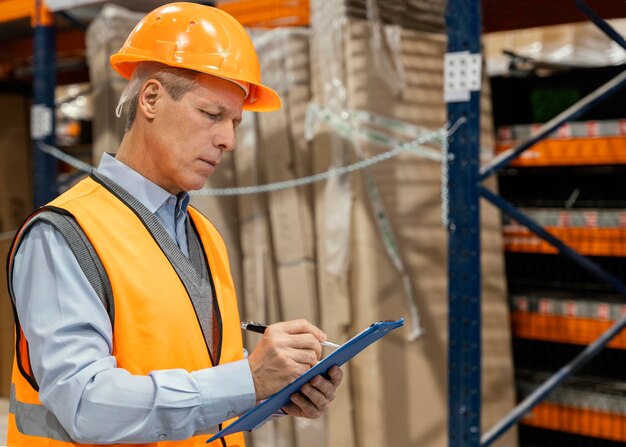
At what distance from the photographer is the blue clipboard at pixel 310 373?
1.44 m

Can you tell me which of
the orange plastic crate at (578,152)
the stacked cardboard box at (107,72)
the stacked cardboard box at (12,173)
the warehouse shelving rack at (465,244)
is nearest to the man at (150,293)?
the warehouse shelving rack at (465,244)

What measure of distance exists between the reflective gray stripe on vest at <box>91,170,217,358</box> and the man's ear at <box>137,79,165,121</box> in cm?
17

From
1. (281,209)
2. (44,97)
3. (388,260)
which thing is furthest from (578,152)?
(44,97)

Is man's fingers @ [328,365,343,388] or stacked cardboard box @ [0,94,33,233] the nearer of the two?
man's fingers @ [328,365,343,388]

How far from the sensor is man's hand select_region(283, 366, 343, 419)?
5.08 ft

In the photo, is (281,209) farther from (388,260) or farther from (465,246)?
(465,246)

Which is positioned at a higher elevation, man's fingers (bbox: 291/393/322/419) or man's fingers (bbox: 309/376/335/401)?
man's fingers (bbox: 309/376/335/401)

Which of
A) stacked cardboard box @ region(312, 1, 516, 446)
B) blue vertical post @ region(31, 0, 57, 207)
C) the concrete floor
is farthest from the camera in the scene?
the concrete floor

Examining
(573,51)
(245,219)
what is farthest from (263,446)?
(573,51)

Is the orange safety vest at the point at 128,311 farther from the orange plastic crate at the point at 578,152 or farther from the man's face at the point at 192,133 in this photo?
the orange plastic crate at the point at 578,152

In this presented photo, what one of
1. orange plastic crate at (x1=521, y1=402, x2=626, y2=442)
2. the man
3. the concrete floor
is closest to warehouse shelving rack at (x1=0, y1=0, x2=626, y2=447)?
orange plastic crate at (x1=521, y1=402, x2=626, y2=442)

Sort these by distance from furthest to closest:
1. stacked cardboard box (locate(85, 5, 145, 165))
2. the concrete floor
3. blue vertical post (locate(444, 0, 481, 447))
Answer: the concrete floor → stacked cardboard box (locate(85, 5, 145, 165)) → blue vertical post (locate(444, 0, 481, 447))

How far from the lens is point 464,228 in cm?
337

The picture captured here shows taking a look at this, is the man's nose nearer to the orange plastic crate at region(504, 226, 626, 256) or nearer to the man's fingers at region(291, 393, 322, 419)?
the man's fingers at region(291, 393, 322, 419)
